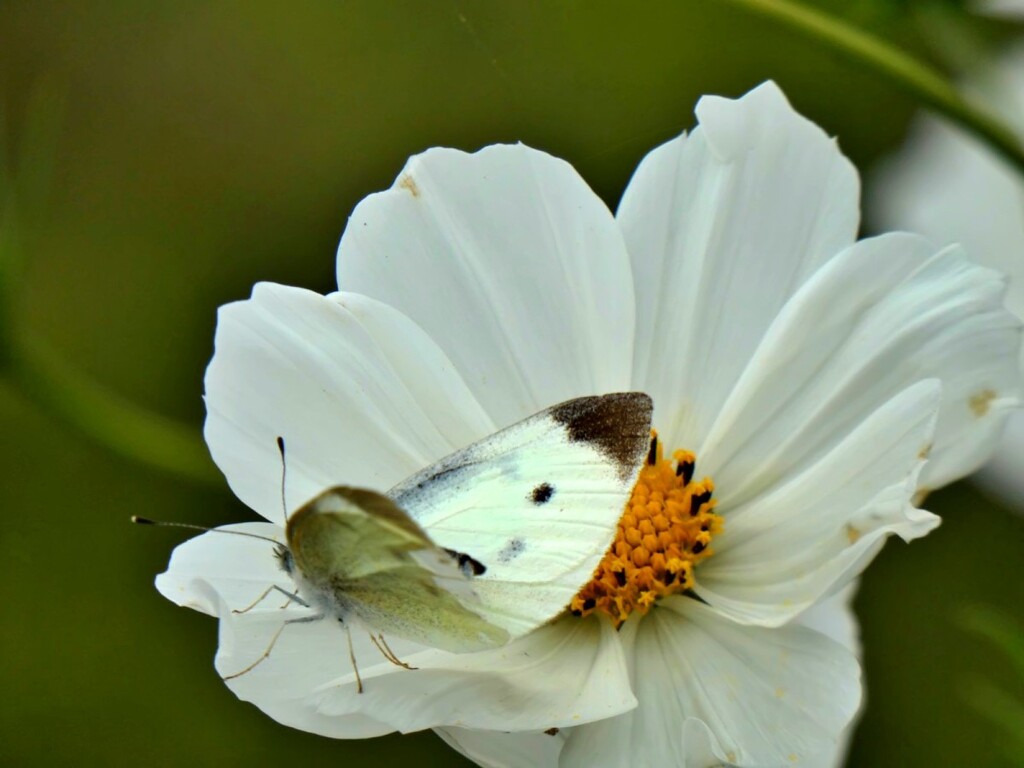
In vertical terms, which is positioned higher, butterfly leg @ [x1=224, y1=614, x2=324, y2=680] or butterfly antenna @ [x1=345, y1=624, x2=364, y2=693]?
butterfly leg @ [x1=224, y1=614, x2=324, y2=680]

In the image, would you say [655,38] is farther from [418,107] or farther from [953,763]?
[953,763]

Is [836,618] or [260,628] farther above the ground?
[260,628]

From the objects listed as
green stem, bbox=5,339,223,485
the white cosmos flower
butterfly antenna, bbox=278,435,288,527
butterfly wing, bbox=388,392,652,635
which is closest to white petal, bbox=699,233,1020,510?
the white cosmos flower

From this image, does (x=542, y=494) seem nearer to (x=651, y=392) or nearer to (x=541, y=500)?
(x=541, y=500)

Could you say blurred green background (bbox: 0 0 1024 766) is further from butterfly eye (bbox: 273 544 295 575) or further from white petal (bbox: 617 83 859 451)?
butterfly eye (bbox: 273 544 295 575)

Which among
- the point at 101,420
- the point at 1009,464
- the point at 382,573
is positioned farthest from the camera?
the point at 1009,464

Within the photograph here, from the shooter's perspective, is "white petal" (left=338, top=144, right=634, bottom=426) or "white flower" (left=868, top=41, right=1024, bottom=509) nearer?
"white petal" (left=338, top=144, right=634, bottom=426)

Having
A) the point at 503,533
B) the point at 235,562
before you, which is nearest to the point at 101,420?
the point at 235,562

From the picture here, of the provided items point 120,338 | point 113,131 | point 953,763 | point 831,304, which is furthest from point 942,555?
point 113,131
